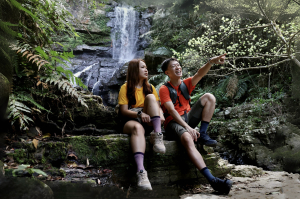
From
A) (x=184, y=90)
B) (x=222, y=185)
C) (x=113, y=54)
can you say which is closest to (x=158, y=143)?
(x=222, y=185)

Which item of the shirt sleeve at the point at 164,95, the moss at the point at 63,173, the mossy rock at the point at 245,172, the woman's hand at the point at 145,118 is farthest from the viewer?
the mossy rock at the point at 245,172

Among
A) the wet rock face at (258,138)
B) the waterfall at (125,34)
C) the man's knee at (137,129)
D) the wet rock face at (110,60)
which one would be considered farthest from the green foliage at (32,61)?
the waterfall at (125,34)

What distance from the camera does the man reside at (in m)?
2.57

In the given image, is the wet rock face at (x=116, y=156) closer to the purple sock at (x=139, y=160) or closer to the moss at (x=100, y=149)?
the moss at (x=100, y=149)

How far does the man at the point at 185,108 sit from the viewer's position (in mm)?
2574

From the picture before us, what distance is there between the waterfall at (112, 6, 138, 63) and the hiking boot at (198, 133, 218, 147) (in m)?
11.2

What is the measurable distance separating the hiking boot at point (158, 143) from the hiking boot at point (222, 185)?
0.64m

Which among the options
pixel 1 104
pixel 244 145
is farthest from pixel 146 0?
pixel 1 104

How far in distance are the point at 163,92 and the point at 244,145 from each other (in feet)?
12.5

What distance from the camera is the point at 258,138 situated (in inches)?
213

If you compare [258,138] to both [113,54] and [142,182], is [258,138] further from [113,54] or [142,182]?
[113,54]

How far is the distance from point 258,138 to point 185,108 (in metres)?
3.55

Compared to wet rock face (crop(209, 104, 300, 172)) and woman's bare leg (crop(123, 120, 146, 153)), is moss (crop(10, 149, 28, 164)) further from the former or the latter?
wet rock face (crop(209, 104, 300, 172))

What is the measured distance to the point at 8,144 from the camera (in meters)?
2.24
